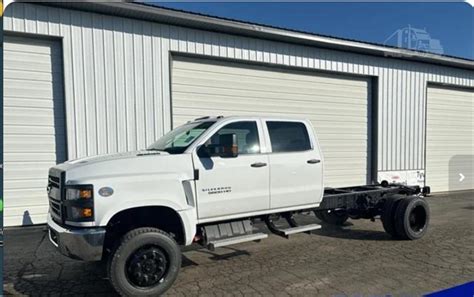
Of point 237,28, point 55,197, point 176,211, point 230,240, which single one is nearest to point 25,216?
point 55,197

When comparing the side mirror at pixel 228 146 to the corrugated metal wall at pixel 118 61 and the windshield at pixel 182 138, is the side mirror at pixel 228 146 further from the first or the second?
A: the corrugated metal wall at pixel 118 61

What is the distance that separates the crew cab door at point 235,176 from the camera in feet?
14.8

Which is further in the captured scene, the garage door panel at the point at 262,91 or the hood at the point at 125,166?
the garage door panel at the point at 262,91

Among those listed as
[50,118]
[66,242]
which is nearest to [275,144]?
[66,242]

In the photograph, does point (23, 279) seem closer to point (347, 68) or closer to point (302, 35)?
point (302, 35)

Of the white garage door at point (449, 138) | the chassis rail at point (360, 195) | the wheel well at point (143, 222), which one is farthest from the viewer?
the white garage door at point (449, 138)

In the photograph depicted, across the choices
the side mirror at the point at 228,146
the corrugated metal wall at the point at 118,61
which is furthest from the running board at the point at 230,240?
the corrugated metal wall at the point at 118,61

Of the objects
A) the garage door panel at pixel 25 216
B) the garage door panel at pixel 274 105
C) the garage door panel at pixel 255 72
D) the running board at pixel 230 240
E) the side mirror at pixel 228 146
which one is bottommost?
the garage door panel at pixel 25 216

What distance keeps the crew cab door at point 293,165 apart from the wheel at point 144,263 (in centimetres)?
174

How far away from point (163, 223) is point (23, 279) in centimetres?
210

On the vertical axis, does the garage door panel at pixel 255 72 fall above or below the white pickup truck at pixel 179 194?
above

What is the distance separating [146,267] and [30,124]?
A: 542cm

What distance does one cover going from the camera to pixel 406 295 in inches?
160

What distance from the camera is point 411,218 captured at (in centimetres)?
671
